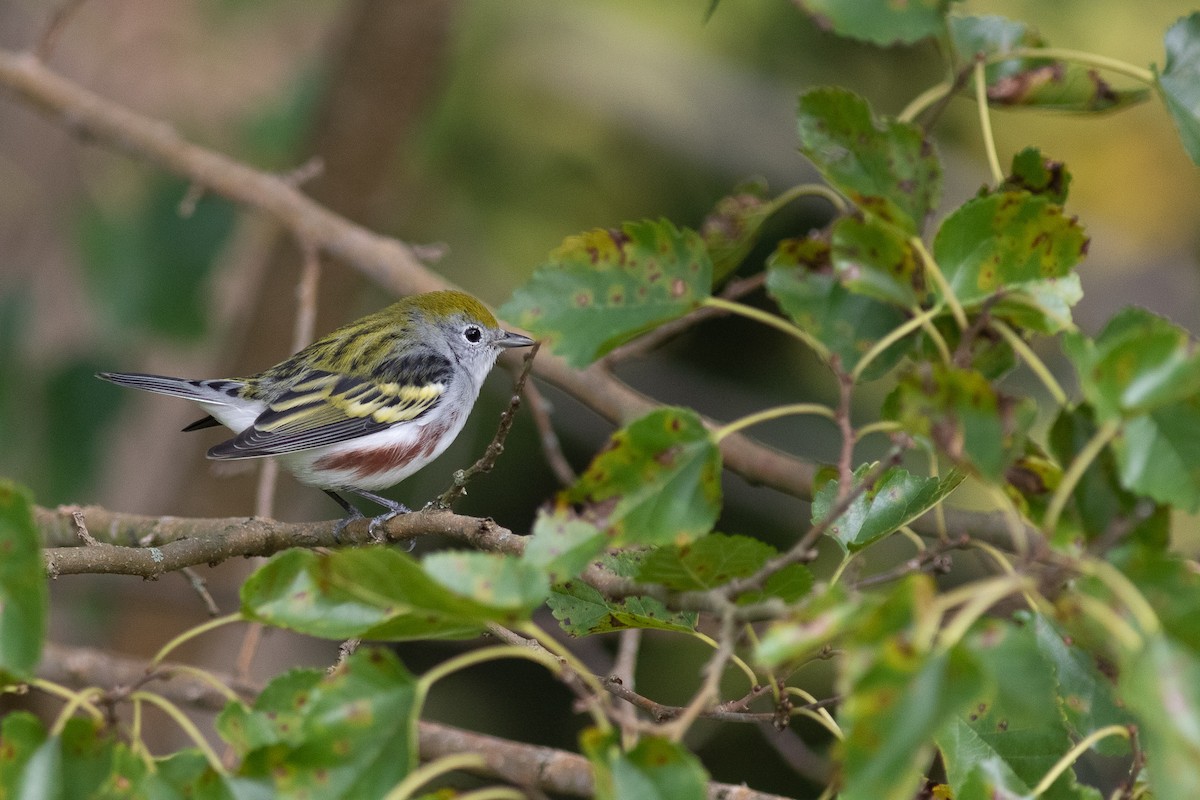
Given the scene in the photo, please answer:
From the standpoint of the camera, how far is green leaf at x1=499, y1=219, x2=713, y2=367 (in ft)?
4.96

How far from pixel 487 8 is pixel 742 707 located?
491 centimetres

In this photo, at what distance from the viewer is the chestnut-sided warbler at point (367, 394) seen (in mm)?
3148

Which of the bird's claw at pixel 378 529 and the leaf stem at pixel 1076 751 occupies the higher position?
the leaf stem at pixel 1076 751

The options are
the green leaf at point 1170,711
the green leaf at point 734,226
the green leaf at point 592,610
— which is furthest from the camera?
the green leaf at point 734,226

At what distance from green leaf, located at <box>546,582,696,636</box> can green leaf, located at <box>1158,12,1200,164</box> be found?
3.06ft

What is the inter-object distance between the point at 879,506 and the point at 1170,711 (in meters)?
0.71

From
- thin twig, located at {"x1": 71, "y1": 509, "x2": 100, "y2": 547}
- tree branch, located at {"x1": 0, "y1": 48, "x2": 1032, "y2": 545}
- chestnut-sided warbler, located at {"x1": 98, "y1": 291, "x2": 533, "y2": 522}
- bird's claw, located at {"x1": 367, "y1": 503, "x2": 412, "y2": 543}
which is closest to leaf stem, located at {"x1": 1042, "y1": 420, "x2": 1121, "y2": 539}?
bird's claw, located at {"x1": 367, "y1": 503, "x2": 412, "y2": 543}

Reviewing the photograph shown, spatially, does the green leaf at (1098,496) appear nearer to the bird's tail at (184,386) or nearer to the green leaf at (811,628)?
the green leaf at (811,628)

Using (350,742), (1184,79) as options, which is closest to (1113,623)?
(350,742)

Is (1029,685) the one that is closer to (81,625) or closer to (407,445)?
(407,445)

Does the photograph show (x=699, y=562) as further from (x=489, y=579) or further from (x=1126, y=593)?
(x=1126, y=593)

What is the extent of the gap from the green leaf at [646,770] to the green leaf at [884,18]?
950 millimetres

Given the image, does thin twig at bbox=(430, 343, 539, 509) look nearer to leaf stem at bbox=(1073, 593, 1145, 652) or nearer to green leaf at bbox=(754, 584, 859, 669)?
green leaf at bbox=(754, 584, 859, 669)

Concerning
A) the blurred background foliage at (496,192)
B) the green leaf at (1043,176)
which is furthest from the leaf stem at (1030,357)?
the blurred background foliage at (496,192)
